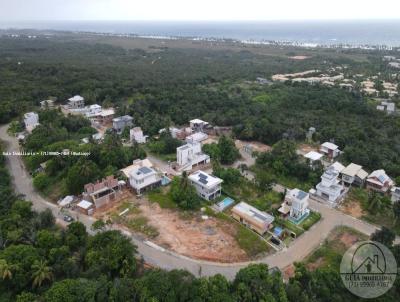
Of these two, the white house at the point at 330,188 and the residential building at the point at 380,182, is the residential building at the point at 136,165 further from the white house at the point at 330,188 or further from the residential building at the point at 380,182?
the residential building at the point at 380,182

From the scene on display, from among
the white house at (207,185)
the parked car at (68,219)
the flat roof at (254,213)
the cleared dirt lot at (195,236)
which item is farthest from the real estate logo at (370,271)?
the parked car at (68,219)

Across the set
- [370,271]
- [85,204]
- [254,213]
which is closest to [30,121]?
[85,204]

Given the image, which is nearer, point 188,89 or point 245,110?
point 245,110

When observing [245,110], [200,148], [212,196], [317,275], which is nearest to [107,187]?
[212,196]

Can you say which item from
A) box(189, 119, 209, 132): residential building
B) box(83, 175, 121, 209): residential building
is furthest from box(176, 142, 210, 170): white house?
box(189, 119, 209, 132): residential building

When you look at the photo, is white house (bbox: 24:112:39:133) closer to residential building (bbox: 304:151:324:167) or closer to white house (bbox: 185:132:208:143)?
white house (bbox: 185:132:208:143)

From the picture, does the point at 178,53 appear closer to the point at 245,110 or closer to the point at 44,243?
the point at 245,110

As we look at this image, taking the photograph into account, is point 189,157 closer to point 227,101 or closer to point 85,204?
point 85,204
